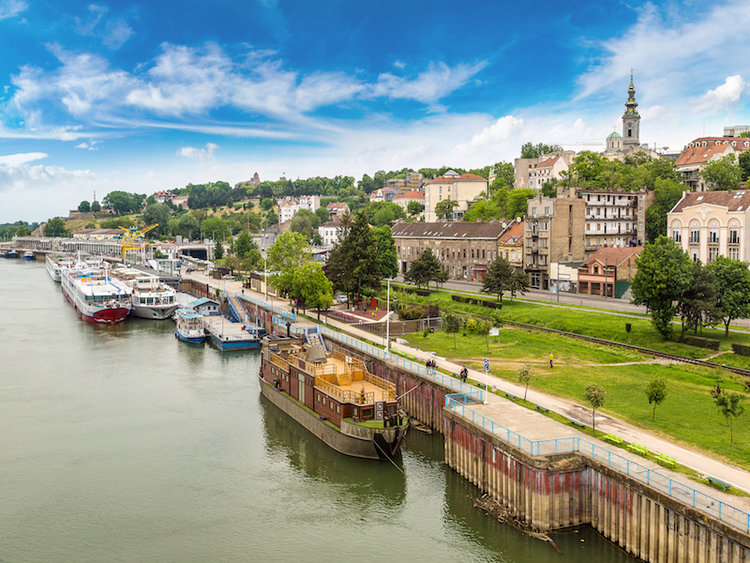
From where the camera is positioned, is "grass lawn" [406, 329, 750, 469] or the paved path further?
"grass lawn" [406, 329, 750, 469]

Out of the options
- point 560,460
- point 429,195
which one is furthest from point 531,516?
point 429,195

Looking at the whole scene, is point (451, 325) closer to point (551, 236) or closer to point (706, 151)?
point (551, 236)

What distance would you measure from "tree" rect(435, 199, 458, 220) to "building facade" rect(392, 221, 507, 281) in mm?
32645

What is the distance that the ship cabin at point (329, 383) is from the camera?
34.3 metres

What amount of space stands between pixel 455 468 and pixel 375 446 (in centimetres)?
432

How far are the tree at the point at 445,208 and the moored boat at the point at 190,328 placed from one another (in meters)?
80.9

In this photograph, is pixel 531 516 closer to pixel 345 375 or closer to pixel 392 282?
pixel 345 375

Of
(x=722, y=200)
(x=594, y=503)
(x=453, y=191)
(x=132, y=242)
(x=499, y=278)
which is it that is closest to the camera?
(x=594, y=503)

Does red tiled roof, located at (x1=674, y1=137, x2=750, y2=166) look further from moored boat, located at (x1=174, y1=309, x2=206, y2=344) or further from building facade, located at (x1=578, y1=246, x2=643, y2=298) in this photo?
moored boat, located at (x1=174, y1=309, x2=206, y2=344)

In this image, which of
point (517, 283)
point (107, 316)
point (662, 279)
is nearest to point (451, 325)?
point (517, 283)

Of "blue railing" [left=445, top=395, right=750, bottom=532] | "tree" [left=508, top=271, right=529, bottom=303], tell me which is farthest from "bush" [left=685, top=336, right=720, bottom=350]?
"tree" [left=508, top=271, right=529, bottom=303]

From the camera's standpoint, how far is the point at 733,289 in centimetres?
4566

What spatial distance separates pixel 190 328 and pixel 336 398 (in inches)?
1504

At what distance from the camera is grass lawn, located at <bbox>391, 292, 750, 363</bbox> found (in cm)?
4547
